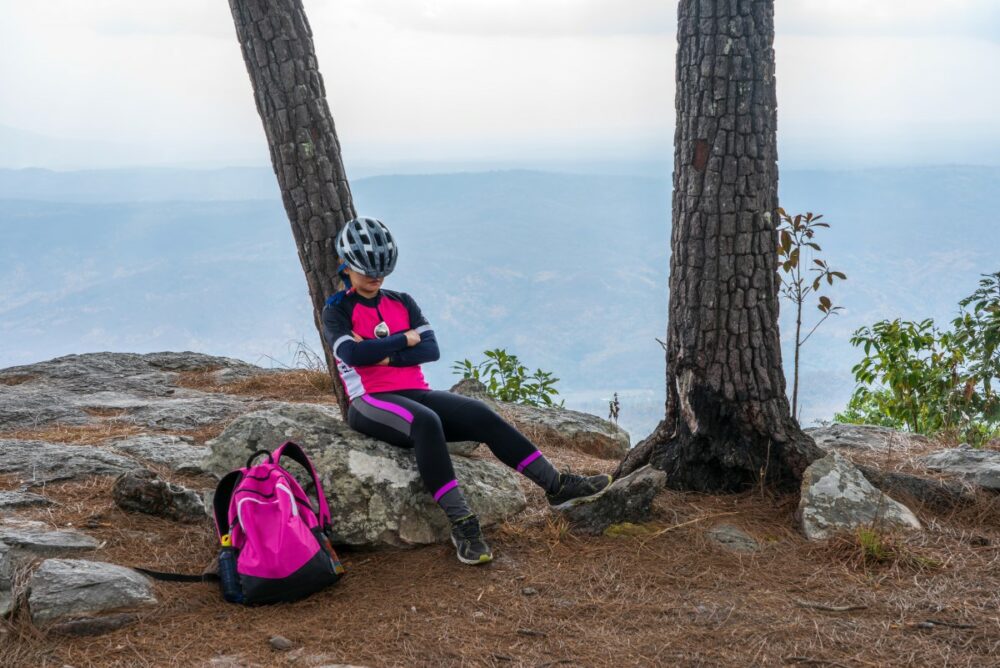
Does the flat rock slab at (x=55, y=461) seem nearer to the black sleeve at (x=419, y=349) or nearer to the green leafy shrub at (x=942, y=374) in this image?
the black sleeve at (x=419, y=349)

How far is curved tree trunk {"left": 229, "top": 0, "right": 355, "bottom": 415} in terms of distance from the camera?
521cm

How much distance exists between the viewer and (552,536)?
495cm

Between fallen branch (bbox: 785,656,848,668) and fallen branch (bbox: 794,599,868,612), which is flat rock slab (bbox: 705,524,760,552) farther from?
fallen branch (bbox: 785,656,848,668)

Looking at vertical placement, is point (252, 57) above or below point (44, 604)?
above

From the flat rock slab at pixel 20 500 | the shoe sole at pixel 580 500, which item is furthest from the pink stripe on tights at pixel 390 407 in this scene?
the flat rock slab at pixel 20 500

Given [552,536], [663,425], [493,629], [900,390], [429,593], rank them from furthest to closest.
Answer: [900,390] < [663,425] < [552,536] < [429,593] < [493,629]

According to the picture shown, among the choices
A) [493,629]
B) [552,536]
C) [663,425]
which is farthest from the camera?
[663,425]

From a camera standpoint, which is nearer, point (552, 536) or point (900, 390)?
point (552, 536)

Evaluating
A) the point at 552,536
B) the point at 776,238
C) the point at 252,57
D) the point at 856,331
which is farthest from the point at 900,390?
the point at 252,57

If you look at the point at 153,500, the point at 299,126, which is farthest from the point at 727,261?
the point at 153,500

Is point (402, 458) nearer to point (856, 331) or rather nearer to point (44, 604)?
point (44, 604)

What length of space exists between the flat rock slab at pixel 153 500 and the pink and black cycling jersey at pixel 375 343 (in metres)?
1.10

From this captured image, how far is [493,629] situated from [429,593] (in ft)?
1.62

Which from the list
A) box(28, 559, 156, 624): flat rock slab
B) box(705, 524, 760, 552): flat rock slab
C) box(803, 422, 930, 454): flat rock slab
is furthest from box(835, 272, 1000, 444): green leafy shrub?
box(28, 559, 156, 624): flat rock slab
